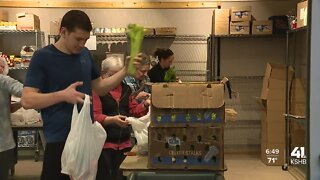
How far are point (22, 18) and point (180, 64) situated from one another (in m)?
2.33

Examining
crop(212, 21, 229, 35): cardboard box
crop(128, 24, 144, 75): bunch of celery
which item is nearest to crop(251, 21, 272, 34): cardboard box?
crop(212, 21, 229, 35): cardboard box

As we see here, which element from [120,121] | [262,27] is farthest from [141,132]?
[262,27]

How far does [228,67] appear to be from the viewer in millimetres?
6488

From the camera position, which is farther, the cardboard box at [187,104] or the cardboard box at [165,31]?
the cardboard box at [165,31]

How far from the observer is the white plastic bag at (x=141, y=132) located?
2.54 meters

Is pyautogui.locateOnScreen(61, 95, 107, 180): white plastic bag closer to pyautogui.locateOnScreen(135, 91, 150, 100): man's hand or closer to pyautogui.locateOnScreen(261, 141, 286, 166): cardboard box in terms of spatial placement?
pyautogui.locateOnScreen(135, 91, 150, 100): man's hand

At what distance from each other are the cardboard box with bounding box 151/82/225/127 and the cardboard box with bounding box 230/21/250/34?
3.70 meters

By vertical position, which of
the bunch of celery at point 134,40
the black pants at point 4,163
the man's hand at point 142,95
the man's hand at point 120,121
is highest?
the bunch of celery at point 134,40

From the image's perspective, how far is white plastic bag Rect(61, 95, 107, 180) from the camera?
1.91 m

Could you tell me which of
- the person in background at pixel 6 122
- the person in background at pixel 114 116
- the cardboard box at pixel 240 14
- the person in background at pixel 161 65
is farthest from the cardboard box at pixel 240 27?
the person in background at pixel 6 122

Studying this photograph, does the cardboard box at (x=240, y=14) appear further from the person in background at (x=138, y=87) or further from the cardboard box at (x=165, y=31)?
the person in background at (x=138, y=87)

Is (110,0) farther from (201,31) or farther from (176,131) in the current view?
(176,131)

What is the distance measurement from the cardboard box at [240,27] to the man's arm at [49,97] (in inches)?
170

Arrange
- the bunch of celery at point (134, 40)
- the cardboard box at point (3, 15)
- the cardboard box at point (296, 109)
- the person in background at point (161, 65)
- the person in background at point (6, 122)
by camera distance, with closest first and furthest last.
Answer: the bunch of celery at point (134, 40) < the person in background at point (6, 122) < the person in background at point (161, 65) < the cardboard box at point (296, 109) < the cardboard box at point (3, 15)
